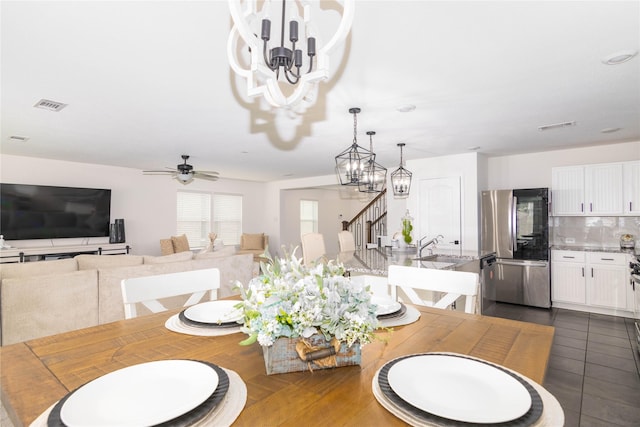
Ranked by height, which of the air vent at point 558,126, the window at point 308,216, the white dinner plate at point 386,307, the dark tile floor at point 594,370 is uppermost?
the air vent at point 558,126

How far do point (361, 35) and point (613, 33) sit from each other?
150 cm

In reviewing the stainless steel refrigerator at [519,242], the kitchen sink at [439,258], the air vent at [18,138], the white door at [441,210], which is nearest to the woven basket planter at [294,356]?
the kitchen sink at [439,258]

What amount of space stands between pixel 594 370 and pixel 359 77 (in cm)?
322

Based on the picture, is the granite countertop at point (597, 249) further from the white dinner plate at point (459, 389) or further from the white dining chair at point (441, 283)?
the white dinner plate at point (459, 389)

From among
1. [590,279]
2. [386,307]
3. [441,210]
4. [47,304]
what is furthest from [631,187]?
[47,304]

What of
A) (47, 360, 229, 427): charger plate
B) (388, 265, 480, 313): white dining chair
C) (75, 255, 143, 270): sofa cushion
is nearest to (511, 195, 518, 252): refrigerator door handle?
(388, 265, 480, 313): white dining chair

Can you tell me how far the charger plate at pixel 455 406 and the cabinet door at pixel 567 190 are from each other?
17.2 ft

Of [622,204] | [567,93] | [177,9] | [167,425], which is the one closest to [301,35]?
[177,9]

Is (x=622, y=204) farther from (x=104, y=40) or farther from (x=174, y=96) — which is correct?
(x=104, y=40)

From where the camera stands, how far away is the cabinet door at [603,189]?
462 cm

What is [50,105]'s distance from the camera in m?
3.25

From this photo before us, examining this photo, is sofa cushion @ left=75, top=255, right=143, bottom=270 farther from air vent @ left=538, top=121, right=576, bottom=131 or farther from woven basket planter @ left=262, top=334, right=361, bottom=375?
air vent @ left=538, top=121, right=576, bottom=131

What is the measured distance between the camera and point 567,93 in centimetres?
294

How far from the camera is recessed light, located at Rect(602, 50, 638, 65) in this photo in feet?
7.27
